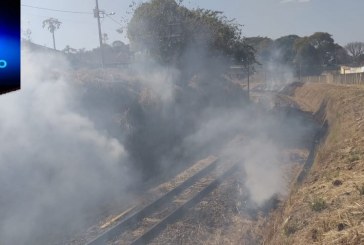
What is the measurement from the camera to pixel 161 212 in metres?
9.05

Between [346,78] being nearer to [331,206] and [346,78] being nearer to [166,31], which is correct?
[166,31]

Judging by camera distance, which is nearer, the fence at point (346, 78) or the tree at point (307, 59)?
the fence at point (346, 78)

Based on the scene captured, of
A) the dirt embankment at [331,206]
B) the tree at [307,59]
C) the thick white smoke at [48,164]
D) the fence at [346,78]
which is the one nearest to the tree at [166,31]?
the thick white smoke at [48,164]

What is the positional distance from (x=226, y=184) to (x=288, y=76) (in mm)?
58783

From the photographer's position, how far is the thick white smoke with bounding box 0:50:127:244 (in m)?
8.66

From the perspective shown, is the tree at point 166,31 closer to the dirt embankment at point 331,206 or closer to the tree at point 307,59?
the dirt embankment at point 331,206

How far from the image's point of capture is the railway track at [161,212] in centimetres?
766

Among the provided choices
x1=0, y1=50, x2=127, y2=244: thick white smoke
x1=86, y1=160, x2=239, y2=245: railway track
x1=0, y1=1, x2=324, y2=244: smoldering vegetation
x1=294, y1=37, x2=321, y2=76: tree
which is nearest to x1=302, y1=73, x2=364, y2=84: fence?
x1=0, y1=1, x2=324, y2=244: smoldering vegetation

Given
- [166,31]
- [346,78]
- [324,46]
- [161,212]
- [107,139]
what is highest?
[324,46]

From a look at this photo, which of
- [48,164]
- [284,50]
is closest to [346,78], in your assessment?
[48,164]

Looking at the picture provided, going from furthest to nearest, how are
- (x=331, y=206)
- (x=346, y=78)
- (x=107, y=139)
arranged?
1. (x=346, y=78)
2. (x=107, y=139)
3. (x=331, y=206)
